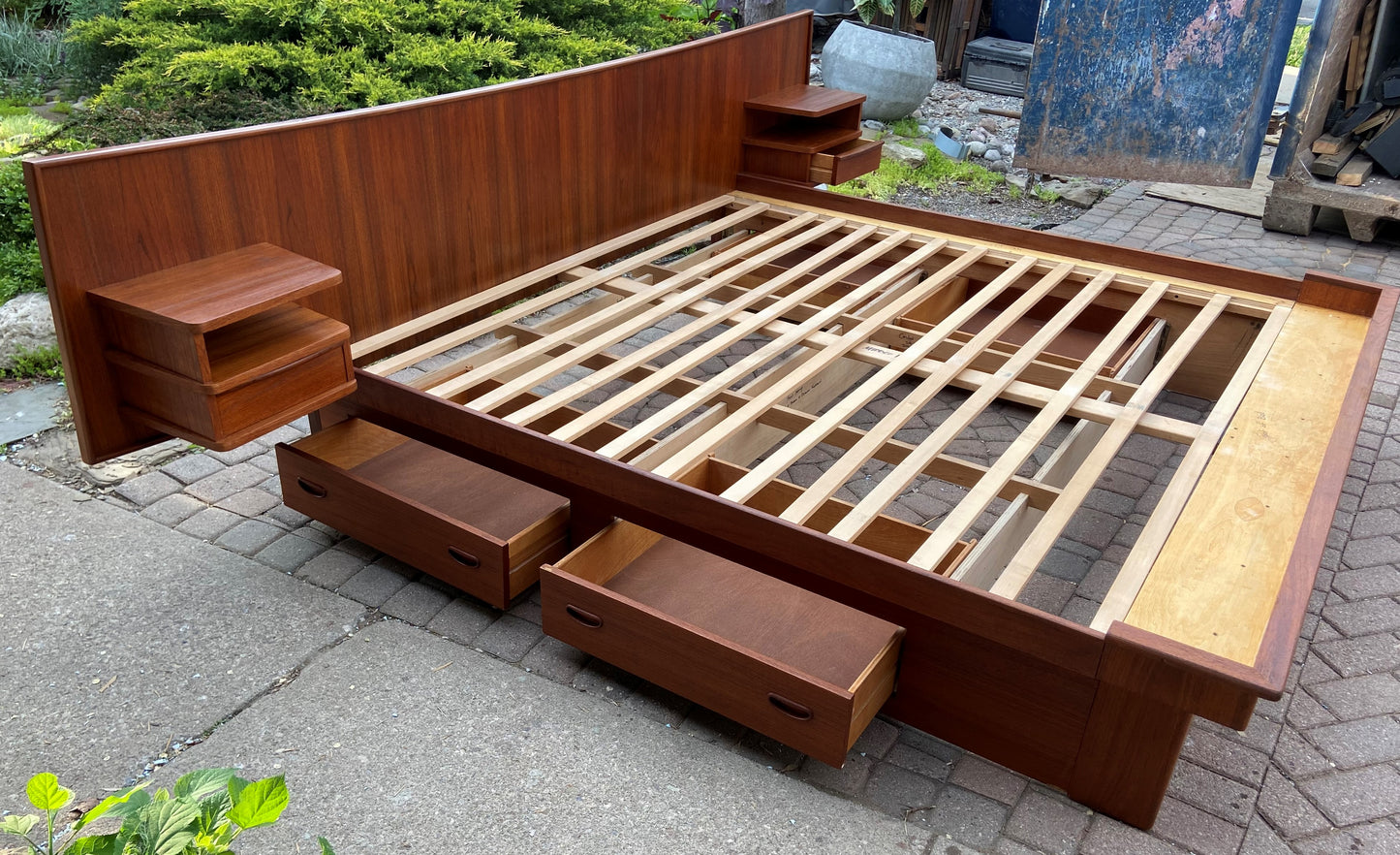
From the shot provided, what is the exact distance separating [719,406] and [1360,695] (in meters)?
1.72

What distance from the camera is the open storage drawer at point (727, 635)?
6.66 ft

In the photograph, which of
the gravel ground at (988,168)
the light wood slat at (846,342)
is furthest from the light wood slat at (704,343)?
the gravel ground at (988,168)

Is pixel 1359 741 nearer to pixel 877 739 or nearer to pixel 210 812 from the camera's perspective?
pixel 877 739

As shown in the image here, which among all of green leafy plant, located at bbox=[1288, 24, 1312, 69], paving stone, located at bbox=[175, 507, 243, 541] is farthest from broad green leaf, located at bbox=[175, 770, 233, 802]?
green leafy plant, located at bbox=[1288, 24, 1312, 69]

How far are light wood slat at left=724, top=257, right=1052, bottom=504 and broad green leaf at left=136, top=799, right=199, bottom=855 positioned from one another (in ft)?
4.29

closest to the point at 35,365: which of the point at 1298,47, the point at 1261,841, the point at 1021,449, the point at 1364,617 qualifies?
the point at 1021,449

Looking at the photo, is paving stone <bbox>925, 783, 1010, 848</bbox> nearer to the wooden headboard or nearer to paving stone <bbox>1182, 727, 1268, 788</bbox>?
paving stone <bbox>1182, 727, 1268, 788</bbox>

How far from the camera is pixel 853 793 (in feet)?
6.97

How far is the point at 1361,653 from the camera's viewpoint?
258cm

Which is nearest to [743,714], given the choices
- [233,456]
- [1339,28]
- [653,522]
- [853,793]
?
[853,793]

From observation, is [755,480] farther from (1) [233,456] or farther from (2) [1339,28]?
(2) [1339,28]

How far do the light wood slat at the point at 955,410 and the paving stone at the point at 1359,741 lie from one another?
1059 millimetres

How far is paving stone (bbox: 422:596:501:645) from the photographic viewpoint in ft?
8.35

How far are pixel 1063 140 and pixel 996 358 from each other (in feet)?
10.7
